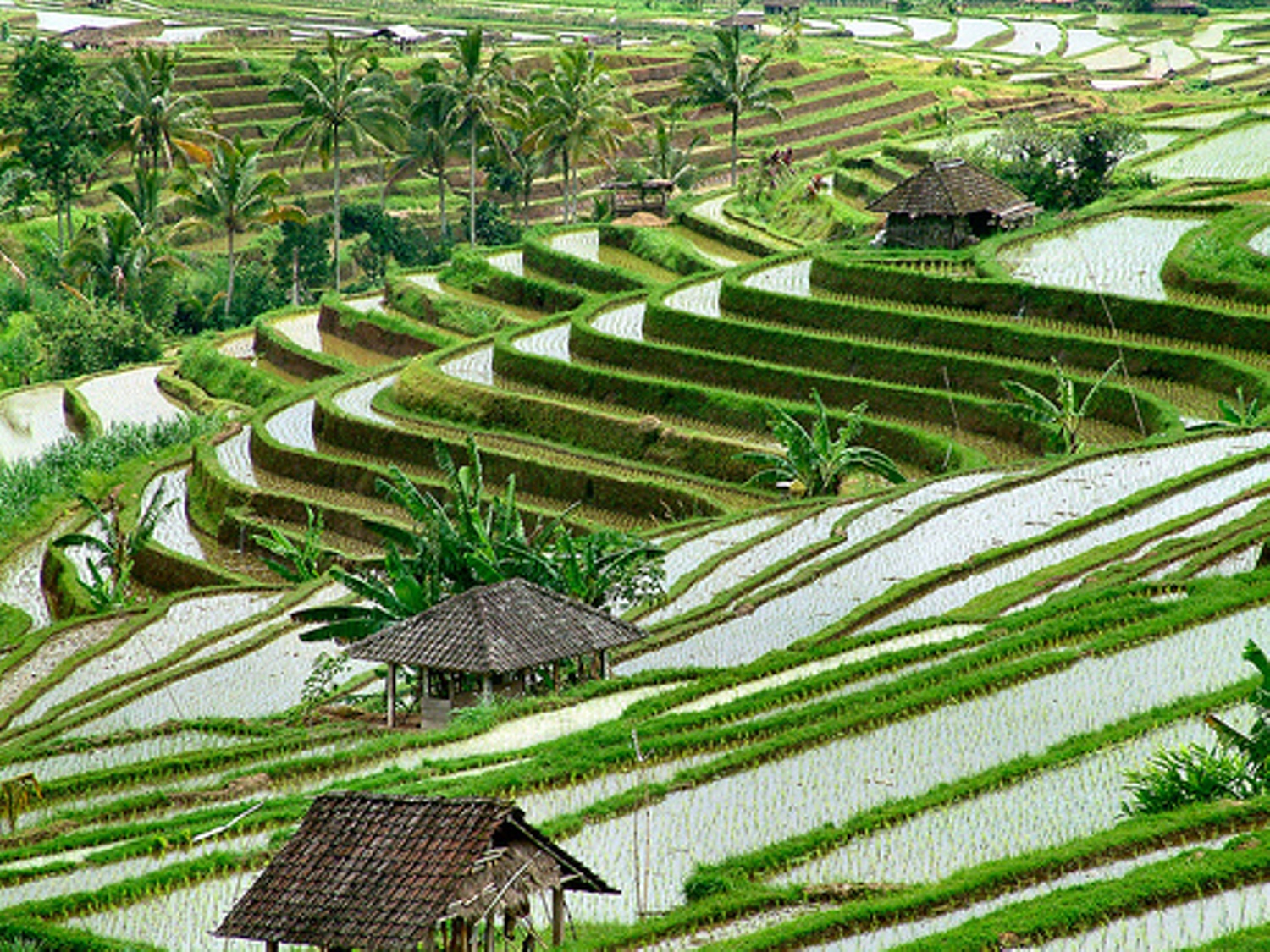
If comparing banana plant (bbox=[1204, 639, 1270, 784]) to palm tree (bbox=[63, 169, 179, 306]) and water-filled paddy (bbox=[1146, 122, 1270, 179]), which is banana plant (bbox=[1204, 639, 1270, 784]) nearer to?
water-filled paddy (bbox=[1146, 122, 1270, 179])

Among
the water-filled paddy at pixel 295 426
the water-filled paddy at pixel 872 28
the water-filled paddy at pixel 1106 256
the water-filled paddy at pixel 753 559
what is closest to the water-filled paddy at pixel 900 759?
the water-filled paddy at pixel 753 559

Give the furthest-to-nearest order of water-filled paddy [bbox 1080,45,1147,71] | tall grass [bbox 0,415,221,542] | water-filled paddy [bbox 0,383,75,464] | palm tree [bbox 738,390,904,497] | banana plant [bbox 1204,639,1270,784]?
water-filled paddy [bbox 1080,45,1147,71]
water-filled paddy [bbox 0,383,75,464]
tall grass [bbox 0,415,221,542]
palm tree [bbox 738,390,904,497]
banana plant [bbox 1204,639,1270,784]

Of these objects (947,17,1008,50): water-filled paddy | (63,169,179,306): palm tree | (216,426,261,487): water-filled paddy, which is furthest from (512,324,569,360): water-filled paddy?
(947,17,1008,50): water-filled paddy

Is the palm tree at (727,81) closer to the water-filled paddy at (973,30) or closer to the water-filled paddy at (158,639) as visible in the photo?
the water-filled paddy at (158,639)

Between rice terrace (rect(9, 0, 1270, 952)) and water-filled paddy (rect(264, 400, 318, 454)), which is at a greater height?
rice terrace (rect(9, 0, 1270, 952))

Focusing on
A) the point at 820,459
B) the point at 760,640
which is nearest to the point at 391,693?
the point at 760,640

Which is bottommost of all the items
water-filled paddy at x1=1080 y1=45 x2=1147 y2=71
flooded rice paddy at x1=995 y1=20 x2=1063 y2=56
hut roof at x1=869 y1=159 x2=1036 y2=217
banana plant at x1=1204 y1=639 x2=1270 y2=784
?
flooded rice paddy at x1=995 y1=20 x2=1063 y2=56
